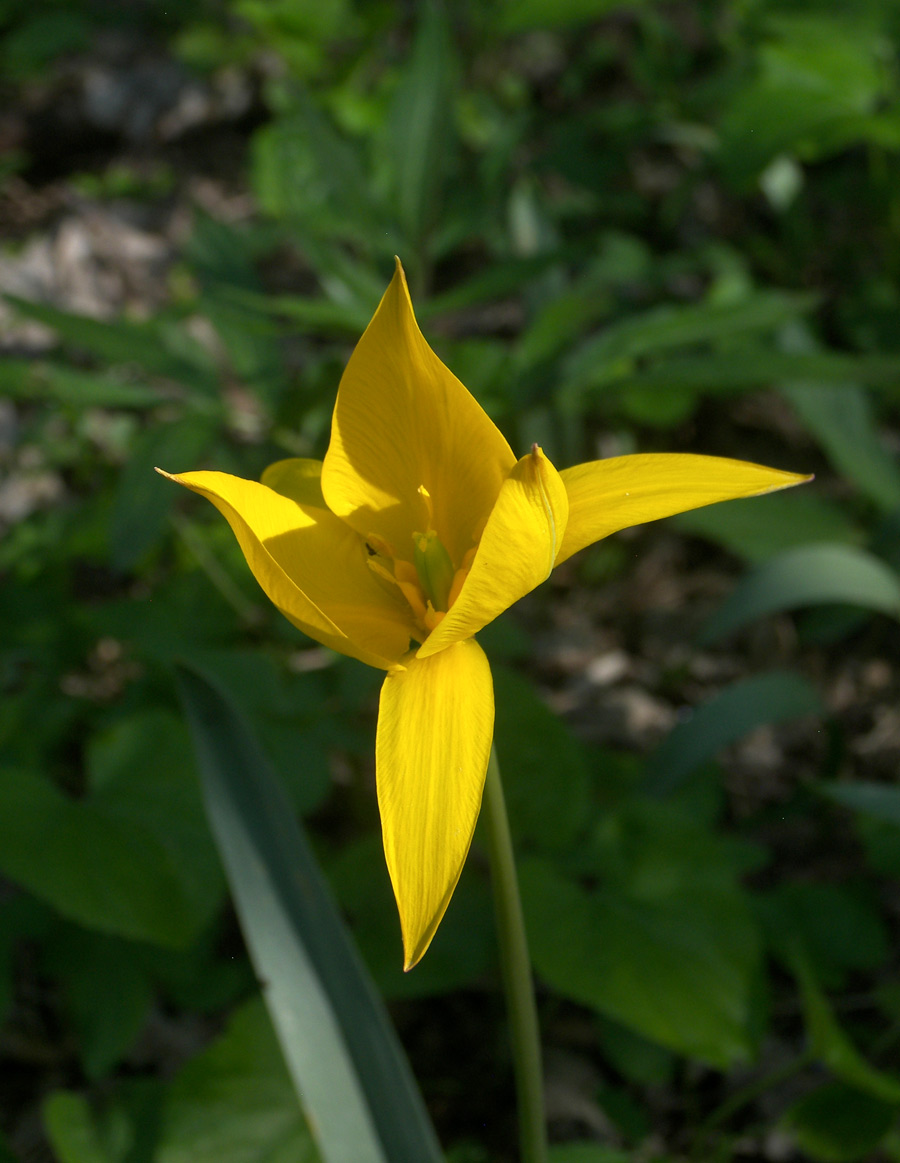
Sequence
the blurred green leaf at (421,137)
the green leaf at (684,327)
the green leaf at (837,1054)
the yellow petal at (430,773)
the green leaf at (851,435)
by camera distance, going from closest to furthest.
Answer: the yellow petal at (430,773) → the green leaf at (837,1054) → the green leaf at (684,327) → the blurred green leaf at (421,137) → the green leaf at (851,435)

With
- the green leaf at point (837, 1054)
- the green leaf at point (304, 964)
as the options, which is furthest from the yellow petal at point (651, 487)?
the green leaf at point (837, 1054)

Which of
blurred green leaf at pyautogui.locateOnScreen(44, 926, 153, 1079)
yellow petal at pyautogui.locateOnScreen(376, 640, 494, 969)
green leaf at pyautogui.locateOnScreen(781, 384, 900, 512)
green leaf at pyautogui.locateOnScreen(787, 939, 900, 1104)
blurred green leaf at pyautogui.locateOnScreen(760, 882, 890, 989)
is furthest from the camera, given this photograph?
green leaf at pyautogui.locateOnScreen(781, 384, 900, 512)

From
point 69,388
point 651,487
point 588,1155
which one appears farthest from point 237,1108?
point 69,388

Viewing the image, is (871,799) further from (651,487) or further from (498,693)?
(651,487)

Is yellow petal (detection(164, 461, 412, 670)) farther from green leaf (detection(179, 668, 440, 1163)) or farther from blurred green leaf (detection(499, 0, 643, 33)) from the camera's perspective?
blurred green leaf (detection(499, 0, 643, 33))

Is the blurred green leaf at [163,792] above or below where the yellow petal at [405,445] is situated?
below

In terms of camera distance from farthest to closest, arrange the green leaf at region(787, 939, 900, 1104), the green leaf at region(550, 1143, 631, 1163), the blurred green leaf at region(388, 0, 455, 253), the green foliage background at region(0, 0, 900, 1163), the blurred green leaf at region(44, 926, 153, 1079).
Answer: the blurred green leaf at region(388, 0, 455, 253) < the blurred green leaf at region(44, 926, 153, 1079) < the green foliage background at region(0, 0, 900, 1163) < the green leaf at region(787, 939, 900, 1104) < the green leaf at region(550, 1143, 631, 1163)

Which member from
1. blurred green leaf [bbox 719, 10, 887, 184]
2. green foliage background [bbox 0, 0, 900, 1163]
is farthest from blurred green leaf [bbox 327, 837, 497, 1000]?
blurred green leaf [bbox 719, 10, 887, 184]

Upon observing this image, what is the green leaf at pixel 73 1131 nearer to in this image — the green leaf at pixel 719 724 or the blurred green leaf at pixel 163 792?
the blurred green leaf at pixel 163 792
